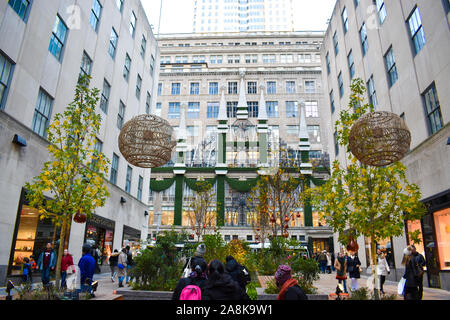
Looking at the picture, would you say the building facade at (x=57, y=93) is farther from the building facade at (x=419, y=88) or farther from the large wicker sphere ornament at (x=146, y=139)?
the building facade at (x=419, y=88)

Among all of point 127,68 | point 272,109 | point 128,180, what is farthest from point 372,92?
point 272,109

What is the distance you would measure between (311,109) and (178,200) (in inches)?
1081

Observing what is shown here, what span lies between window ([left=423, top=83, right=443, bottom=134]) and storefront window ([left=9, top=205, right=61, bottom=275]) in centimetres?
1800

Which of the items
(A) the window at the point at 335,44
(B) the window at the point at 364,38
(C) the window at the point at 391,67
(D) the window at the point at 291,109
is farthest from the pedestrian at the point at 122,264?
(D) the window at the point at 291,109

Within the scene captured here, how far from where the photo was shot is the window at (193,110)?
5363cm

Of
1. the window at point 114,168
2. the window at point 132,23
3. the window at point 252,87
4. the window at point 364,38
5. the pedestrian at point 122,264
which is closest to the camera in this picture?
the pedestrian at point 122,264

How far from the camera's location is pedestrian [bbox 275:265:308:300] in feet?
12.6

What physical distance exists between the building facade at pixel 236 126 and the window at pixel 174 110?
0.52 feet

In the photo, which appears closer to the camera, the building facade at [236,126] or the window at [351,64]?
the window at [351,64]

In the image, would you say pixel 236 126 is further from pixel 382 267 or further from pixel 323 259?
pixel 382 267

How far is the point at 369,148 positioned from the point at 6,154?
13.3 meters

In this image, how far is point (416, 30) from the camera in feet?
52.9

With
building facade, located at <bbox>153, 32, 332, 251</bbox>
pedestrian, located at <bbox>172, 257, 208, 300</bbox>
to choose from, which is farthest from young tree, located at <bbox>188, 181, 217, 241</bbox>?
pedestrian, located at <bbox>172, 257, 208, 300</bbox>

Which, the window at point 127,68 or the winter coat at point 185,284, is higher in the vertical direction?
the window at point 127,68
